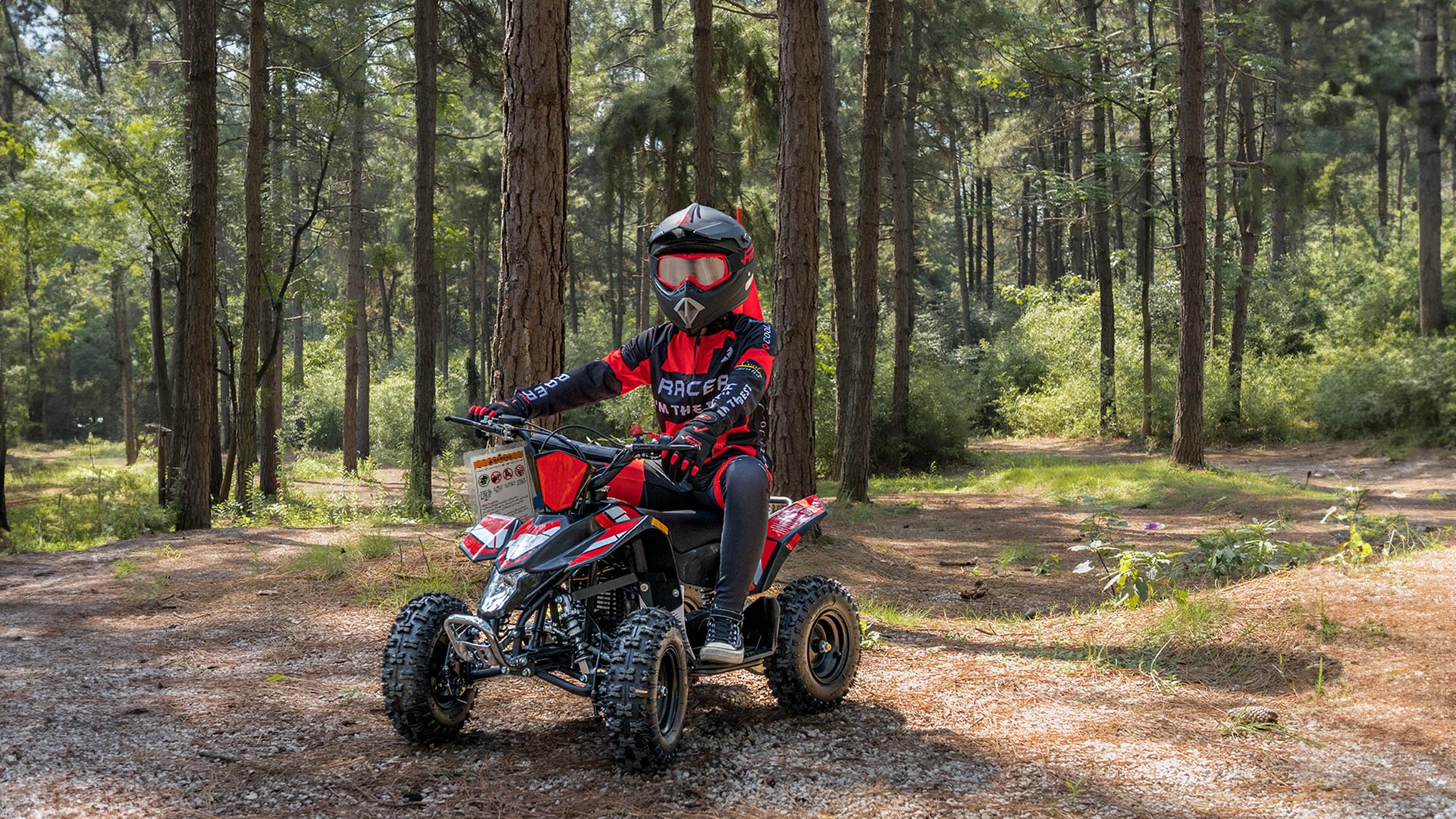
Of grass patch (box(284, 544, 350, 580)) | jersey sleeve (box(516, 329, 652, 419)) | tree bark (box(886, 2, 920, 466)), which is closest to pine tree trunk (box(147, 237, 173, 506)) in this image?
grass patch (box(284, 544, 350, 580))

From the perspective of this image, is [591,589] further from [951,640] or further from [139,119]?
[139,119]

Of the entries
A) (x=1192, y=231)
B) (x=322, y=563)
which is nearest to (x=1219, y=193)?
(x=1192, y=231)

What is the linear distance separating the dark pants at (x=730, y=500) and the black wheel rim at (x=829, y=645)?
52cm

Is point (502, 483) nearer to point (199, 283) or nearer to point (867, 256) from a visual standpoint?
point (867, 256)

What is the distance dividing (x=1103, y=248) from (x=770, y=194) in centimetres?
1042

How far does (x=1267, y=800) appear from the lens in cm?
325

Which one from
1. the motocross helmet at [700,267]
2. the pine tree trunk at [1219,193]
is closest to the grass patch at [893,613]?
the motocross helmet at [700,267]

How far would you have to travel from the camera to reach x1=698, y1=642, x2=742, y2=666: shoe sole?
12.3 feet

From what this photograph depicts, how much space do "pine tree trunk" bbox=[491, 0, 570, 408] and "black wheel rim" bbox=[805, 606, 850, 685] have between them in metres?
2.46

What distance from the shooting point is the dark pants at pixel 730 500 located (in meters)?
3.85

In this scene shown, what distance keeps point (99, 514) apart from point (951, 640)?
17983 millimetres

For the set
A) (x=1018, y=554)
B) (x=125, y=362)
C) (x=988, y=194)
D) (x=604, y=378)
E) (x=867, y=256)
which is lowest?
(x=1018, y=554)

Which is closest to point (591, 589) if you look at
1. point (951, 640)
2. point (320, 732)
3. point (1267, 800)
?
point (320, 732)

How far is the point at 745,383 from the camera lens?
3.97 m
